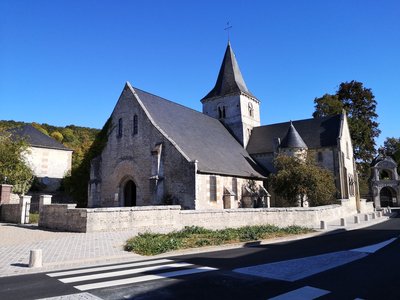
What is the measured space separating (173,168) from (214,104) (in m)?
17.5

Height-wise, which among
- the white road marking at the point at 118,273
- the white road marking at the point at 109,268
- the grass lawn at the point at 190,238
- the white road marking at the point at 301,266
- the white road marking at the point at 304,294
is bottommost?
the white road marking at the point at 109,268

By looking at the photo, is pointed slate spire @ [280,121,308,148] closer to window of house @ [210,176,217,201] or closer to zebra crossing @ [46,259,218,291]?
window of house @ [210,176,217,201]

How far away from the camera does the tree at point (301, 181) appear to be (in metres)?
23.0

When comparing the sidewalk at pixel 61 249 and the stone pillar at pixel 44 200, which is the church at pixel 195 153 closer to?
the stone pillar at pixel 44 200

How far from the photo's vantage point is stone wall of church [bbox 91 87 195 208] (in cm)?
2045

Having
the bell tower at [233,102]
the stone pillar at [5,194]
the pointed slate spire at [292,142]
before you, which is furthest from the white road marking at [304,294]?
the bell tower at [233,102]

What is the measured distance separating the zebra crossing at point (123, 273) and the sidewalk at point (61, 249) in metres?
0.76

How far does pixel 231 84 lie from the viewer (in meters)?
35.8

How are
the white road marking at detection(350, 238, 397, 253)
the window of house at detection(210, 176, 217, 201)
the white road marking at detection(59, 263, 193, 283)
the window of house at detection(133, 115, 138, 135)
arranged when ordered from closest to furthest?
1. the white road marking at detection(59, 263, 193, 283)
2. the white road marking at detection(350, 238, 397, 253)
3. the window of house at detection(210, 176, 217, 201)
4. the window of house at detection(133, 115, 138, 135)

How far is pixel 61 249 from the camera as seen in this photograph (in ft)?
35.5

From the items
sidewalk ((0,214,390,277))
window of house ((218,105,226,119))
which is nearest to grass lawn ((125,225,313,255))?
sidewalk ((0,214,390,277))

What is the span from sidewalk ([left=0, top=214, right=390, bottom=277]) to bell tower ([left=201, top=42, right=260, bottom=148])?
20.6m

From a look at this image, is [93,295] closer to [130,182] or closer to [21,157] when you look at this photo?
[130,182]

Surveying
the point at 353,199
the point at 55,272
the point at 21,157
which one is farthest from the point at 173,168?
the point at 353,199
